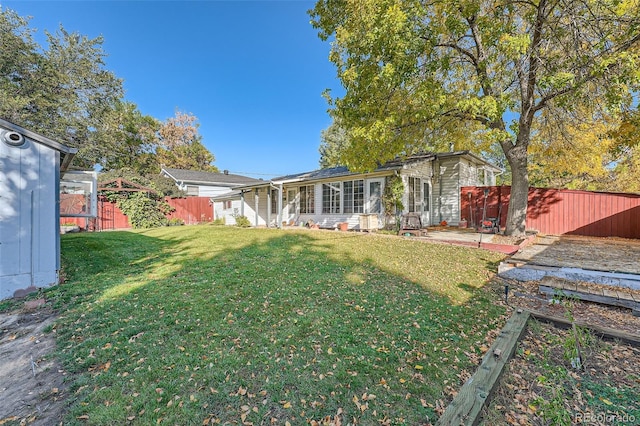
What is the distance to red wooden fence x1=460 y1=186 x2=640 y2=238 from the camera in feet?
31.0

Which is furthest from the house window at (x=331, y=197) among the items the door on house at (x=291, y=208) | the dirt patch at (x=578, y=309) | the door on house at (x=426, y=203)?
the dirt patch at (x=578, y=309)

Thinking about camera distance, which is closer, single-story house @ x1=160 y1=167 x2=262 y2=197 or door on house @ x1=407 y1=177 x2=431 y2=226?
door on house @ x1=407 y1=177 x2=431 y2=226

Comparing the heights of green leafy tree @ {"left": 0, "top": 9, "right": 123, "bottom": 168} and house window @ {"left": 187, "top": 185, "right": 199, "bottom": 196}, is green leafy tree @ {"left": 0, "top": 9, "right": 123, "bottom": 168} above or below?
above

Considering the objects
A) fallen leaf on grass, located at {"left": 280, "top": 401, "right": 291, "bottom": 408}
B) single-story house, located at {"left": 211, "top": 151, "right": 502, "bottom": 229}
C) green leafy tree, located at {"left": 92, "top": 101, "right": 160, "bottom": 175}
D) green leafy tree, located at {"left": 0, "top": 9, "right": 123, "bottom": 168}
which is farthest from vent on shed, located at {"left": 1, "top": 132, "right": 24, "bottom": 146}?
green leafy tree, located at {"left": 92, "top": 101, "right": 160, "bottom": 175}

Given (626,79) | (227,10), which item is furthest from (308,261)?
(227,10)

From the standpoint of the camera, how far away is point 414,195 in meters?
12.0

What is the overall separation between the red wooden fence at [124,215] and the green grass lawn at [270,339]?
13.0 meters

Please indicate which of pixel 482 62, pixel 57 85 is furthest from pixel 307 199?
pixel 57 85

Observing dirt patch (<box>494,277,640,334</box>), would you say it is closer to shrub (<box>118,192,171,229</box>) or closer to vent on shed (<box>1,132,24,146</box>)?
vent on shed (<box>1,132,24,146</box>)

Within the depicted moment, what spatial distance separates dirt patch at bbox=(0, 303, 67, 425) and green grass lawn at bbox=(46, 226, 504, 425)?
0.42 feet

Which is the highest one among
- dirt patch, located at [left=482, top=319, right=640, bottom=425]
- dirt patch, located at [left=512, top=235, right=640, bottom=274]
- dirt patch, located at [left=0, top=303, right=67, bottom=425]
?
dirt patch, located at [left=512, top=235, right=640, bottom=274]

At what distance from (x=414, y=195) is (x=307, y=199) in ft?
19.7

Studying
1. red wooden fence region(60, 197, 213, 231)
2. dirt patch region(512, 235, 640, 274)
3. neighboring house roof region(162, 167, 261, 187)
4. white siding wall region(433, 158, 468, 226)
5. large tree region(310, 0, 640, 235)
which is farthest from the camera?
neighboring house roof region(162, 167, 261, 187)

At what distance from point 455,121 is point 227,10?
Result: 38.2 feet
